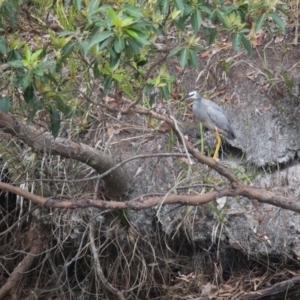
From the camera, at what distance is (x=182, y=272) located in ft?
18.1

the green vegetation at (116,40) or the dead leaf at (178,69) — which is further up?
the green vegetation at (116,40)

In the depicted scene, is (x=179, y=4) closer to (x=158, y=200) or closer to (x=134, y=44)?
(x=134, y=44)

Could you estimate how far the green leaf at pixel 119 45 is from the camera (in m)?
3.32

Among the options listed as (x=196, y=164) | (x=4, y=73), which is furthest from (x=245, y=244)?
(x=4, y=73)

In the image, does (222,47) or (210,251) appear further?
(222,47)

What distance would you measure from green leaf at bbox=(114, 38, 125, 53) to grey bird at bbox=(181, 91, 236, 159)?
2.05 meters

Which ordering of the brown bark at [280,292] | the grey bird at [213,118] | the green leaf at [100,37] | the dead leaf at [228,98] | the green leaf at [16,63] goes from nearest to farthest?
the green leaf at [100,37] → the green leaf at [16,63] → the brown bark at [280,292] → the grey bird at [213,118] → the dead leaf at [228,98]

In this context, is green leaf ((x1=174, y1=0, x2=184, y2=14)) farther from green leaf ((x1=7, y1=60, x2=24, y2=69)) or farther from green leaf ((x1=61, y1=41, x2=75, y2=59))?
green leaf ((x1=7, y1=60, x2=24, y2=69))

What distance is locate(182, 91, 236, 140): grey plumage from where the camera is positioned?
210 inches

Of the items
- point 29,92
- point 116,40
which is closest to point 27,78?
point 29,92

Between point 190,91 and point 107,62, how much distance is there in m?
2.00

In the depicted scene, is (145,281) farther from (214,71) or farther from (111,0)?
(111,0)

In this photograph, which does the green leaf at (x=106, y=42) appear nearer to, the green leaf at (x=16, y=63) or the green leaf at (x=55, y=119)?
the green leaf at (x=16, y=63)

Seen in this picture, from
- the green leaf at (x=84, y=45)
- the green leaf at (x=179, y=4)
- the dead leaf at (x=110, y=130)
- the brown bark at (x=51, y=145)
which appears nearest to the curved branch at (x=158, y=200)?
the brown bark at (x=51, y=145)
